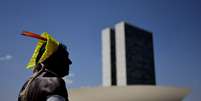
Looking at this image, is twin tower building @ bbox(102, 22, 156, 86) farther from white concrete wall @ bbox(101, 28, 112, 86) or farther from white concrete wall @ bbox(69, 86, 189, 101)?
white concrete wall @ bbox(69, 86, 189, 101)

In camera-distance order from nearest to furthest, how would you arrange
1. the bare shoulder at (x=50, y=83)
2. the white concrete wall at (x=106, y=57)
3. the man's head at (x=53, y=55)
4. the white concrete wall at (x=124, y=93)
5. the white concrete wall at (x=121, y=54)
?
1. the bare shoulder at (x=50, y=83)
2. the man's head at (x=53, y=55)
3. the white concrete wall at (x=124, y=93)
4. the white concrete wall at (x=121, y=54)
5. the white concrete wall at (x=106, y=57)

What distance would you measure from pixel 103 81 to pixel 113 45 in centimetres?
701

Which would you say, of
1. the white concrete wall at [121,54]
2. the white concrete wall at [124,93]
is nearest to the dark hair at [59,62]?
the white concrete wall at [124,93]

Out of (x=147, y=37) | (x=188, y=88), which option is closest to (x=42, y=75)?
(x=188, y=88)

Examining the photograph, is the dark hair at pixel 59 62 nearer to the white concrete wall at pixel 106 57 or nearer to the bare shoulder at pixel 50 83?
the bare shoulder at pixel 50 83

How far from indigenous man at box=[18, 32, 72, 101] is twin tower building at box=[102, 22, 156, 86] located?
62045 mm

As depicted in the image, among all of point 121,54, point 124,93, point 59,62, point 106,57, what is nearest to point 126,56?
point 121,54

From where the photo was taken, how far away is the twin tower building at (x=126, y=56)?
65.8 m

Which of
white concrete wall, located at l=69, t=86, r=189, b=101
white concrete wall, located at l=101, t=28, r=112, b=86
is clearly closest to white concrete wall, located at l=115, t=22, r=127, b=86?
white concrete wall, located at l=101, t=28, r=112, b=86

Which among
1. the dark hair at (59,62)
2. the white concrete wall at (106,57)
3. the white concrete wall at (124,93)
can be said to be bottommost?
the white concrete wall at (124,93)

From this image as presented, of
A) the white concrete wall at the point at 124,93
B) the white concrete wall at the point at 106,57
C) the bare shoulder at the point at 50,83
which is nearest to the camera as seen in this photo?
the bare shoulder at the point at 50,83

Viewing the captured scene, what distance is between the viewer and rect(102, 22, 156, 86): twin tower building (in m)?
65.8

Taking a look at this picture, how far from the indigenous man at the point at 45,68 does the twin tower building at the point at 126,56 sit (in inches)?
2443

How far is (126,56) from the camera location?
65438 millimetres
